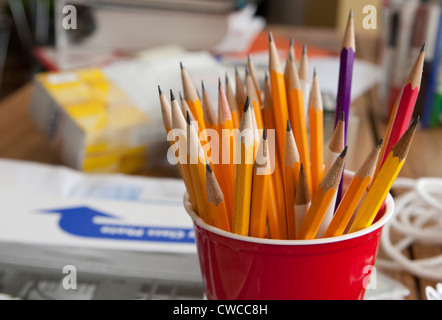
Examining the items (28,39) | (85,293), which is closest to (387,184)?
(85,293)

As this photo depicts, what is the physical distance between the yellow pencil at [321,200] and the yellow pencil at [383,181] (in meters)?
0.02

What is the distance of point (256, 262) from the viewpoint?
216mm

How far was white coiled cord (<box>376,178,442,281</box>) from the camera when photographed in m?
0.33

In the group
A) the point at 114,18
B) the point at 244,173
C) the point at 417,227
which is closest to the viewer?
the point at 244,173

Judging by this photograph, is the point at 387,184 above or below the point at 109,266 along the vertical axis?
above

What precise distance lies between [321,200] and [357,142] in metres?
0.34

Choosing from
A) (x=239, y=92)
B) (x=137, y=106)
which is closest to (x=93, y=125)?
(x=137, y=106)

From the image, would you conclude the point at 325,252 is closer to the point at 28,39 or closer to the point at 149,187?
the point at 149,187

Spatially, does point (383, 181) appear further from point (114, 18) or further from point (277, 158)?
point (114, 18)

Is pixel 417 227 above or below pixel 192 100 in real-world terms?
below

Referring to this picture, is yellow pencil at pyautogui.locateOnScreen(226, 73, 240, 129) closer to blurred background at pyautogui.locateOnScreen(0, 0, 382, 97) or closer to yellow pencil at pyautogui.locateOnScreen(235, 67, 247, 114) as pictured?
yellow pencil at pyautogui.locateOnScreen(235, 67, 247, 114)

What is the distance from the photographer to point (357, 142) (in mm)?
523

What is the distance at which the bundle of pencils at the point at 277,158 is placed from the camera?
0.19m

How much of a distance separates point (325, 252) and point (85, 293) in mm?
→ 154
